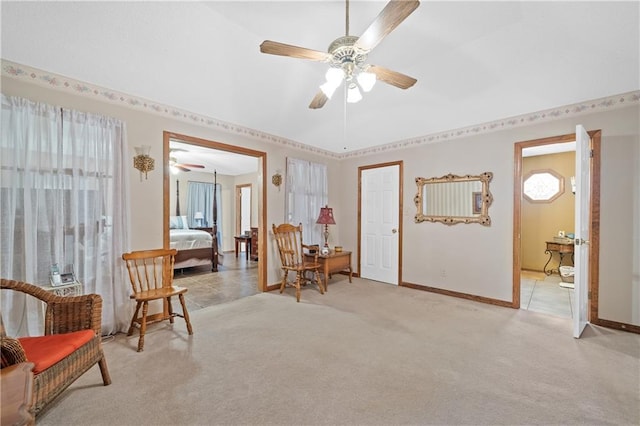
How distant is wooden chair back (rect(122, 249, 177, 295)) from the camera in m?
2.71

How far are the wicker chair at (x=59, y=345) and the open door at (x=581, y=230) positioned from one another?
402cm

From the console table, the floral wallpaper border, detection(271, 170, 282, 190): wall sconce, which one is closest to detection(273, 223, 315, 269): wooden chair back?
detection(271, 170, 282, 190): wall sconce

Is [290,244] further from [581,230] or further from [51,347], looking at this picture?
[581,230]

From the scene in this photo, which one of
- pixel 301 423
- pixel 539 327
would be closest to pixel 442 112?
pixel 539 327

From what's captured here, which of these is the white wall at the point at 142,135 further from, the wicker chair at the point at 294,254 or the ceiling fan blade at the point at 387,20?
the ceiling fan blade at the point at 387,20

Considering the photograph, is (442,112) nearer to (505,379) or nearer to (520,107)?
(520,107)

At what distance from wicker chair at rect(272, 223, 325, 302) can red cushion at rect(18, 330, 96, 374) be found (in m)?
2.45

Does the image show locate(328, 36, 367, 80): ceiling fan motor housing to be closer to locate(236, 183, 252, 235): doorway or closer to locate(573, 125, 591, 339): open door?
locate(573, 125, 591, 339): open door

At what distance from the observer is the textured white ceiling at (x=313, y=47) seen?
77.3 inches

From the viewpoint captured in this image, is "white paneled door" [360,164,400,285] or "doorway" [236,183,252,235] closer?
"white paneled door" [360,164,400,285]

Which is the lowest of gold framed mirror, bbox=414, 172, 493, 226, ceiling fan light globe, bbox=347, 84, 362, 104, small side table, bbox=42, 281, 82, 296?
small side table, bbox=42, 281, 82, 296

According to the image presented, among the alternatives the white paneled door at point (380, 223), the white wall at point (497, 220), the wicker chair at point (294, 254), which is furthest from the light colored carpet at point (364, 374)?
the white paneled door at point (380, 223)

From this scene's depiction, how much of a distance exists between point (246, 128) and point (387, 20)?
9.29 feet

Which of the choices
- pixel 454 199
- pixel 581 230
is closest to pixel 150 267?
pixel 454 199
